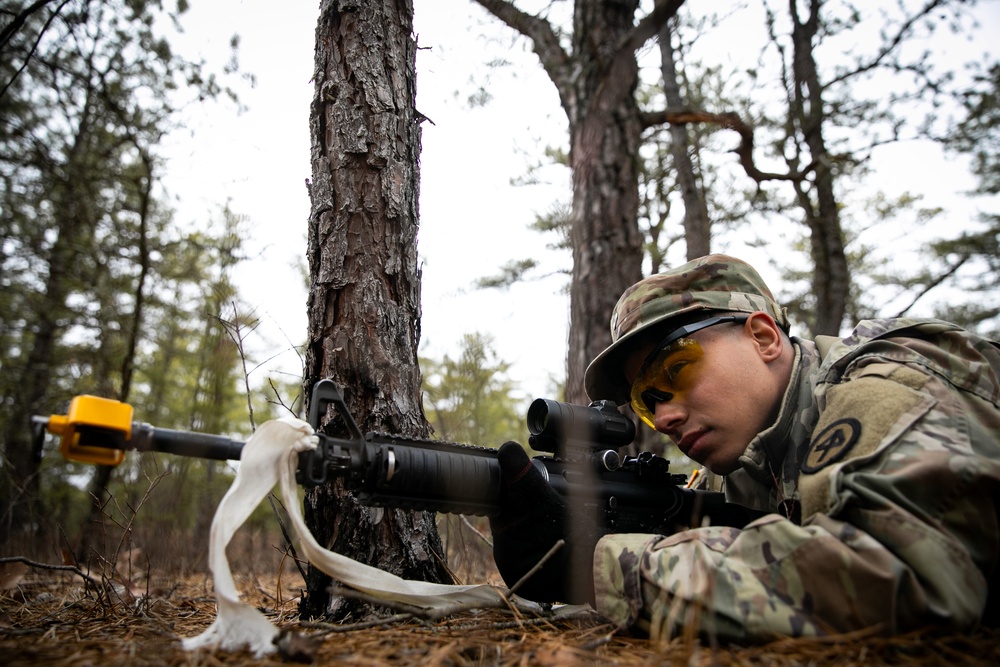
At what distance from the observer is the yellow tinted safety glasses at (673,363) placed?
2475 millimetres

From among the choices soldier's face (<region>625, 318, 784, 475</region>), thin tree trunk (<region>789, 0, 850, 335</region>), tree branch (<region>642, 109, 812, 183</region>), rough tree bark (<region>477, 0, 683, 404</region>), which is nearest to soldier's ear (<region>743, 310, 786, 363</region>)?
soldier's face (<region>625, 318, 784, 475</region>)

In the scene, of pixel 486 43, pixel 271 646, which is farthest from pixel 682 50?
pixel 271 646

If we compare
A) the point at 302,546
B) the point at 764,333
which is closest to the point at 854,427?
the point at 764,333

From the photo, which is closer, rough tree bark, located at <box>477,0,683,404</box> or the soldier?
the soldier

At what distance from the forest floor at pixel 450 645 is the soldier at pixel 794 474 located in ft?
0.23

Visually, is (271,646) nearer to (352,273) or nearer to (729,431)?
(352,273)

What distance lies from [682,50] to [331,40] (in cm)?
621

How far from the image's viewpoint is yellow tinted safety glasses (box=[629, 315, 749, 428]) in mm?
2475

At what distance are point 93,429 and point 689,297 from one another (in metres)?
2.07

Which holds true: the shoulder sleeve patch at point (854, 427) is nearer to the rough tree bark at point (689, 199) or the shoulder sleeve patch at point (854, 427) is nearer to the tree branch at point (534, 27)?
the tree branch at point (534, 27)

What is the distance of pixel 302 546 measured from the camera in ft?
6.48

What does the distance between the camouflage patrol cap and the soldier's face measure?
115 millimetres

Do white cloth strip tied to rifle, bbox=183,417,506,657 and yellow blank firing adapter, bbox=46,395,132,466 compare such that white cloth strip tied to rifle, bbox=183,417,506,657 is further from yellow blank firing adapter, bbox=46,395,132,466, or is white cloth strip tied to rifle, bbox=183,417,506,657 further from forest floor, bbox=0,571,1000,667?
yellow blank firing adapter, bbox=46,395,132,466

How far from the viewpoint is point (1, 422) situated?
8.23 m
